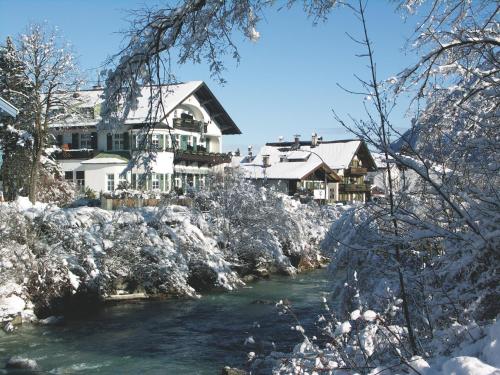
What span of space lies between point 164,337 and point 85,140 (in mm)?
32114

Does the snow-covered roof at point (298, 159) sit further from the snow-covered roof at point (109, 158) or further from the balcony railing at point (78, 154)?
the balcony railing at point (78, 154)

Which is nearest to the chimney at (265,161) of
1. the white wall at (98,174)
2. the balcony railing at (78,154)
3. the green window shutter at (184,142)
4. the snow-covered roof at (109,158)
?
the green window shutter at (184,142)

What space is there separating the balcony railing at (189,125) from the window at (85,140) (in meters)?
6.78

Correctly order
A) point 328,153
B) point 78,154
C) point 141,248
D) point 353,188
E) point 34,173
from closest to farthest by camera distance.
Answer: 1. point 141,248
2. point 34,173
3. point 78,154
4. point 353,188
5. point 328,153

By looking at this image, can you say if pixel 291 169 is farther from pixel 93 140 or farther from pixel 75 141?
pixel 75 141

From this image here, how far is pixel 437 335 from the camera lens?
421cm

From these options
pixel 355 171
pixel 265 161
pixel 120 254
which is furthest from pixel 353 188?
pixel 120 254

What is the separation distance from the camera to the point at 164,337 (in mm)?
15172

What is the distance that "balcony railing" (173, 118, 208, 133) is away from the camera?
44266 millimetres

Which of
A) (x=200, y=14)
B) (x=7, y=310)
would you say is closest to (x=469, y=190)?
(x=200, y=14)

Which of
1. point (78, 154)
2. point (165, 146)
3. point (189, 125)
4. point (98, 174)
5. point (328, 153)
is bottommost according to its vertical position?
point (98, 174)

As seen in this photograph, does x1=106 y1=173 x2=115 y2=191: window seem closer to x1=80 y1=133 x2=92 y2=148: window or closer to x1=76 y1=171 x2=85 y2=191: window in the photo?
x1=76 y1=171 x2=85 y2=191: window

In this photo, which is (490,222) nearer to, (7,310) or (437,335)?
(437,335)

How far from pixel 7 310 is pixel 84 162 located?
27.4 metres
